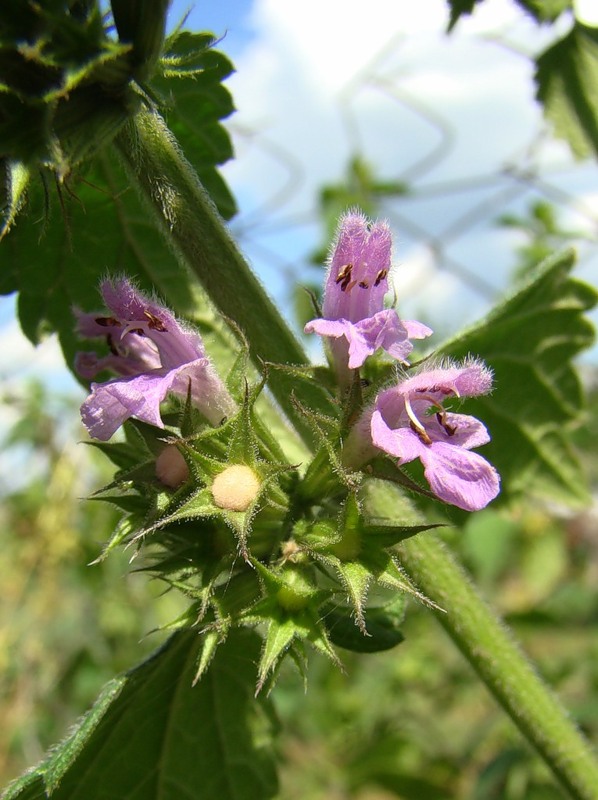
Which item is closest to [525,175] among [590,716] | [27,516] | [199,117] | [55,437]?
[590,716]

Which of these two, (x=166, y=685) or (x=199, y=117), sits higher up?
(x=199, y=117)

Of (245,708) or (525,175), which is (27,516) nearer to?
(525,175)

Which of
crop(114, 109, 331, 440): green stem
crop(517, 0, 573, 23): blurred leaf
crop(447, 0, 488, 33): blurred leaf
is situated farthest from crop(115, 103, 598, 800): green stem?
crop(517, 0, 573, 23): blurred leaf

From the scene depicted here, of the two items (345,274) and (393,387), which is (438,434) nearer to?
(393,387)

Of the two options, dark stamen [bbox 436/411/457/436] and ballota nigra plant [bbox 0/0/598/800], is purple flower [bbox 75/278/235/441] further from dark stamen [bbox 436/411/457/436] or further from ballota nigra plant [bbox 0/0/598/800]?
dark stamen [bbox 436/411/457/436]

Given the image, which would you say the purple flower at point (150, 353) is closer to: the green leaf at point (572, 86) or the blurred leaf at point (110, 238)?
the blurred leaf at point (110, 238)
